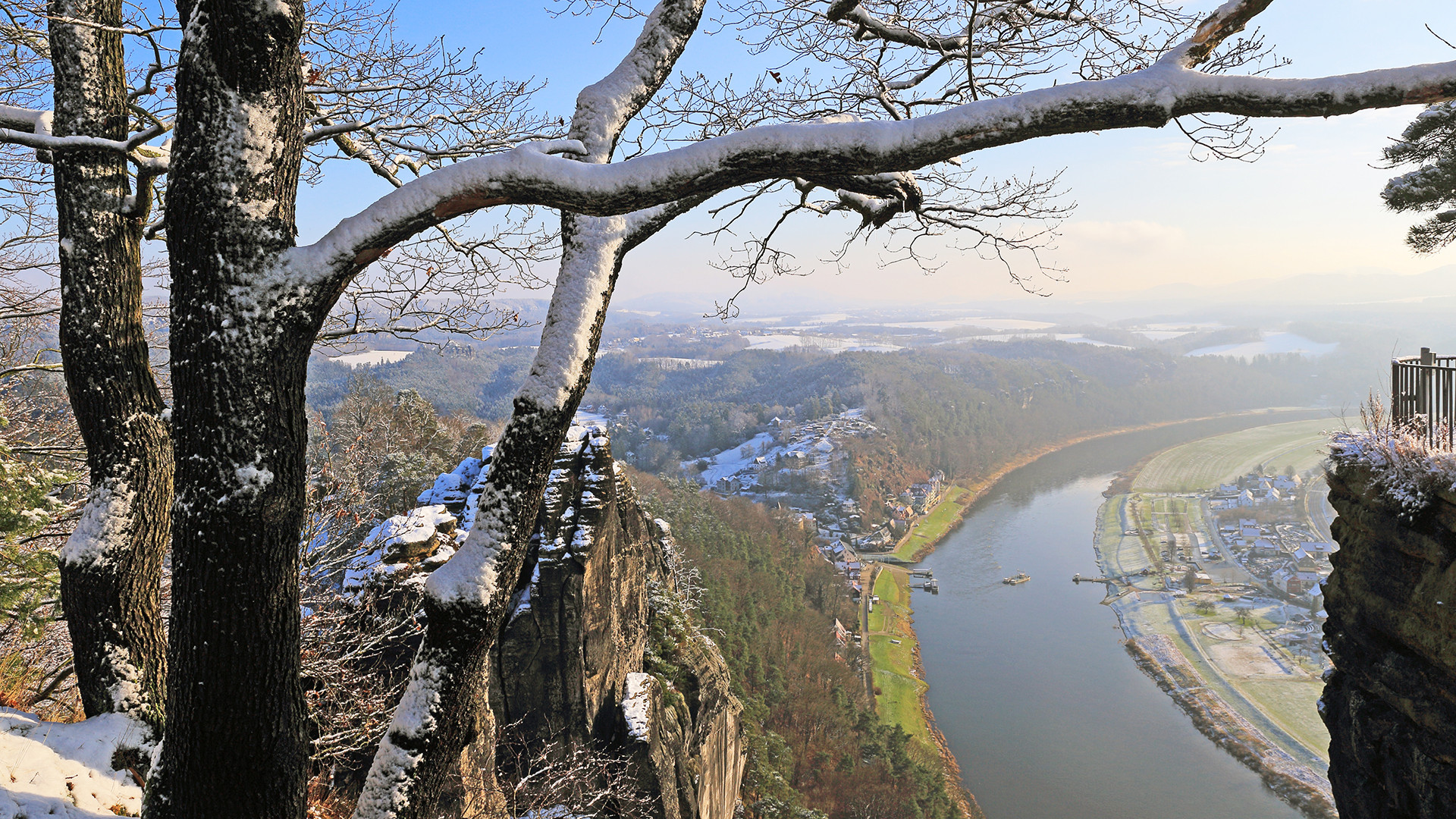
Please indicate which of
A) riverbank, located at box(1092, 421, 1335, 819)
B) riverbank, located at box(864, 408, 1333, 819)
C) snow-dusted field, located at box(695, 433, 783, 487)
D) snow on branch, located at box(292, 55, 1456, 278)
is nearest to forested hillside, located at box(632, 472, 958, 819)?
riverbank, located at box(864, 408, 1333, 819)

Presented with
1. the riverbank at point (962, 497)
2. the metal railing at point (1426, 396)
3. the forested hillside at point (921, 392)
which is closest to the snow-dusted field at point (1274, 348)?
the forested hillside at point (921, 392)

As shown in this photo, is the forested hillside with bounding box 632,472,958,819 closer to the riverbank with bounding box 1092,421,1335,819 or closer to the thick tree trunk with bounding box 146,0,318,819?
the riverbank with bounding box 1092,421,1335,819

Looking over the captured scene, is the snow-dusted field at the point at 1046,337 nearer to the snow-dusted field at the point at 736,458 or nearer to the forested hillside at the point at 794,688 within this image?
the snow-dusted field at the point at 736,458

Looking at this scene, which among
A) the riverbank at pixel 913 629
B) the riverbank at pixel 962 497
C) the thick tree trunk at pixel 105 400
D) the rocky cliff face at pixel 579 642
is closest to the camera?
the thick tree trunk at pixel 105 400

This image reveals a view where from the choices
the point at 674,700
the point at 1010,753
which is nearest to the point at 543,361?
the point at 674,700

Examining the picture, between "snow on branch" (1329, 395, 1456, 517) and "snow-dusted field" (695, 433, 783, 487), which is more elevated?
"snow on branch" (1329, 395, 1456, 517)

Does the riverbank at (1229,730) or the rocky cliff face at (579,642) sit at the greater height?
the rocky cliff face at (579,642)
